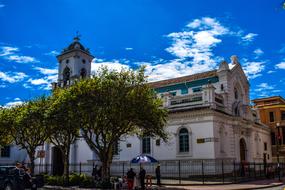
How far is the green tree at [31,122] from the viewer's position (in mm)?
28031

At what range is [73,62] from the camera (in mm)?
41875

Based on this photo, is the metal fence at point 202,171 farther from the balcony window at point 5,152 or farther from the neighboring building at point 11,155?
the balcony window at point 5,152

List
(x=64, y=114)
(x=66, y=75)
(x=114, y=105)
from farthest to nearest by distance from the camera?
1. (x=66, y=75)
2. (x=64, y=114)
3. (x=114, y=105)

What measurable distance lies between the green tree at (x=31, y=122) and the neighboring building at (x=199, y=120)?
21.7 ft

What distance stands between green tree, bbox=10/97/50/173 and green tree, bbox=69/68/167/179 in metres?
5.10

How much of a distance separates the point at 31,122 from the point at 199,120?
15543 mm

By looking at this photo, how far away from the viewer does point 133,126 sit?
25.1 m

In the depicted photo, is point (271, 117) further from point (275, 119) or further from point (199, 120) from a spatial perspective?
point (199, 120)

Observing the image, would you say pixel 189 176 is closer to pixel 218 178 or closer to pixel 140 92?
pixel 218 178

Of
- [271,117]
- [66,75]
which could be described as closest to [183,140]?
[66,75]

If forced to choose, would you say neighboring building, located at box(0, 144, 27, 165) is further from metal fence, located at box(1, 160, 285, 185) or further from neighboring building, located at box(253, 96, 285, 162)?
neighboring building, located at box(253, 96, 285, 162)

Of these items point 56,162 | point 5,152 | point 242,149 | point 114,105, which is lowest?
point 56,162

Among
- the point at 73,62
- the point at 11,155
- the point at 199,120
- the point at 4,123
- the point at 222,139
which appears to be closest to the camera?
the point at 4,123

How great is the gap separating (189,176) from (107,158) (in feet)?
34.7
